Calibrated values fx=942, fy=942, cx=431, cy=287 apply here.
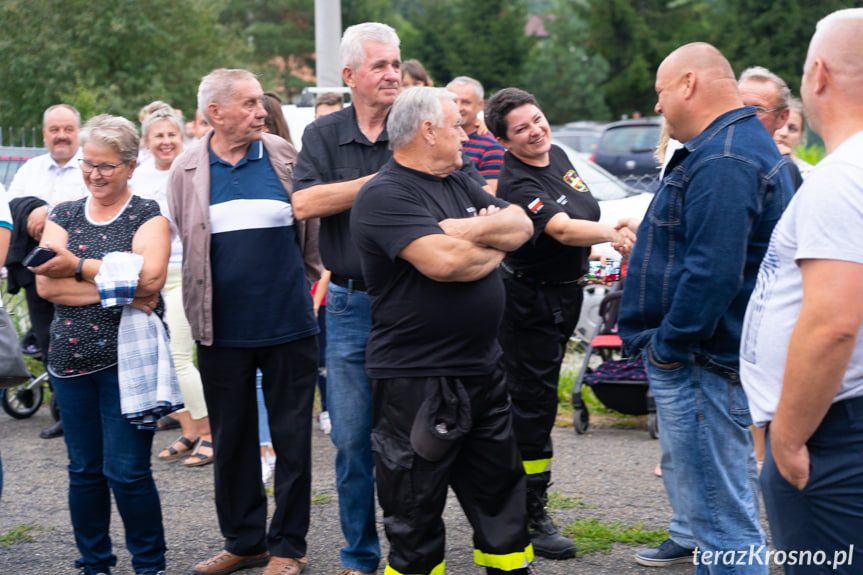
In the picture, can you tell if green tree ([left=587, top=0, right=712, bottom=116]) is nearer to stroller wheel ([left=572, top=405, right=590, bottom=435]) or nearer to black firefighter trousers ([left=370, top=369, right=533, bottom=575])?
stroller wheel ([left=572, top=405, right=590, bottom=435])

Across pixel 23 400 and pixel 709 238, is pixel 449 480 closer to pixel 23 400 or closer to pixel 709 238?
pixel 709 238

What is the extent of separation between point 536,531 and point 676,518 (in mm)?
653

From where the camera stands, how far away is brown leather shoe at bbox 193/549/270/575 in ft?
14.3

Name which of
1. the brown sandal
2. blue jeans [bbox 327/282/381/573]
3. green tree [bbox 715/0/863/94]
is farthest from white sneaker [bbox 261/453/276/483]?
green tree [bbox 715/0/863/94]

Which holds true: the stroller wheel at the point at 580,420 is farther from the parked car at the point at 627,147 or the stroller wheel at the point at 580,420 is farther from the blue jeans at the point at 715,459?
the parked car at the point at 627,147

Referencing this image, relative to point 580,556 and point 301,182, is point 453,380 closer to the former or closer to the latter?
point 301,182

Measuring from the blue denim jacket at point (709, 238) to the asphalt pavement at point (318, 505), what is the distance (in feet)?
4.98

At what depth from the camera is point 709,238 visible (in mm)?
3057

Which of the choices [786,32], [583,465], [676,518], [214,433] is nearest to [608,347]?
[583,465]

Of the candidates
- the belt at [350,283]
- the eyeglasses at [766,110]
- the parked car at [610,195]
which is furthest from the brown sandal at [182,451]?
the eyeglasses at [766,110]

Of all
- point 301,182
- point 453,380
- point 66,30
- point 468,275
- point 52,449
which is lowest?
point 52,449

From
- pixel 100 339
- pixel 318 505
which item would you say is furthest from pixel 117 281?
pixel 318 505

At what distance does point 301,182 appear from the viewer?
4.06m

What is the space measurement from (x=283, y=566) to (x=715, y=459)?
6.82 ft
